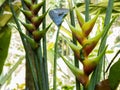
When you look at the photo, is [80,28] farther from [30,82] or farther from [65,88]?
[65,88]

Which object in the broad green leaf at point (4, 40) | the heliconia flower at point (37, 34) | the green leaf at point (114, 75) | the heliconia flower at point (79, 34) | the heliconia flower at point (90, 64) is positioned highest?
the heliconia flower at point (79, 34)

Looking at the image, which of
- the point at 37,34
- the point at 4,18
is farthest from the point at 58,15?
the point at 4,18

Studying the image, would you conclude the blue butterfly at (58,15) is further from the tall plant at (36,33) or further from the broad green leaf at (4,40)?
the broad green leaf at (4,40)

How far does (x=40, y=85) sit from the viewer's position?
23.0 inches

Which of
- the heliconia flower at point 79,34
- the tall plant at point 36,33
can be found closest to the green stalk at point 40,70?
the tall plant at point 36,33

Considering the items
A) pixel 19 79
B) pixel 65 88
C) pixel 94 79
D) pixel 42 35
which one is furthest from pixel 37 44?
pixel 19 79

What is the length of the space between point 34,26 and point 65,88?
771 mm

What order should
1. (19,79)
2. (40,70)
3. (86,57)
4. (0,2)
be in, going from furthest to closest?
1. (19,79)
2. (0,2)
3. (40,70)
4. (86,57)

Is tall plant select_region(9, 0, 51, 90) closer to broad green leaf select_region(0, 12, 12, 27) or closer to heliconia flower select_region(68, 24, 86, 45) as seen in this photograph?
heliconia flower select_region(68, 24, 86, 45)

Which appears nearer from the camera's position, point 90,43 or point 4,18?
point 90,43

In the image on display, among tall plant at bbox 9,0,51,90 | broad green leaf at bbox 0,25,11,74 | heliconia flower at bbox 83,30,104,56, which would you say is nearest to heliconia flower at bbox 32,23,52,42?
tall plant at bbox 9,0,51,90

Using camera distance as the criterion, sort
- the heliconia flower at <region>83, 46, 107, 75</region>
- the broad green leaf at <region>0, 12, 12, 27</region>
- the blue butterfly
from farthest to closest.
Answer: the broad green leaf at <region>0, 12, 12, 27</region> → the blue butterfly → the heliconia flower at <region>83, 46, 107, 75</region>

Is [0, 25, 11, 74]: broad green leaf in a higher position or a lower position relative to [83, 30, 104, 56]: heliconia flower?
lower

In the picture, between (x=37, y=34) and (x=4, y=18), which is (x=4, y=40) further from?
(x=37, y=34)
